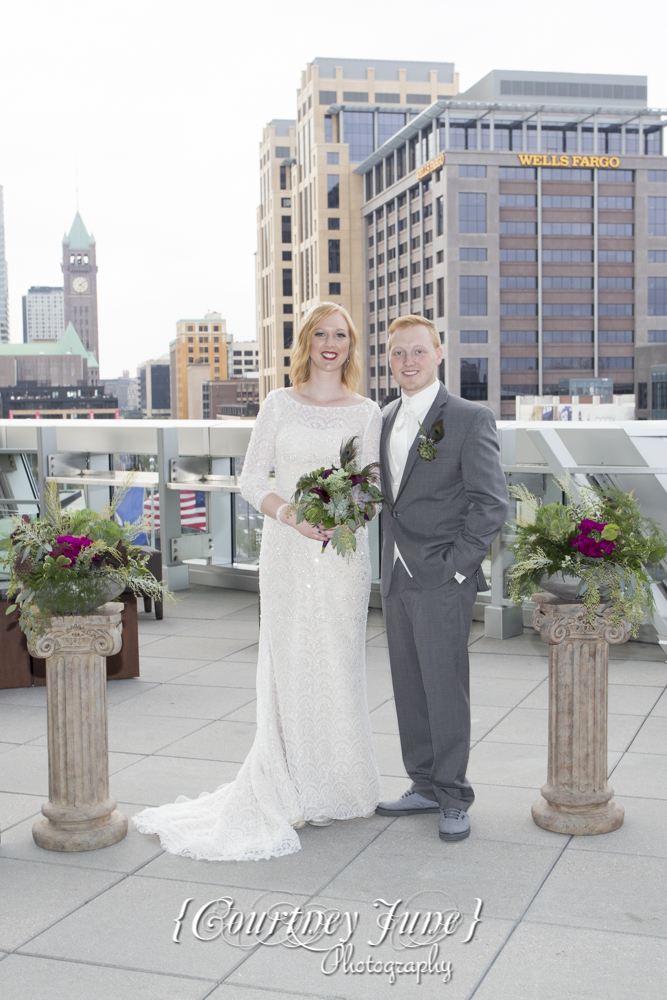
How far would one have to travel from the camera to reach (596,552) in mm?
4387

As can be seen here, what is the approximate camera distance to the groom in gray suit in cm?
425

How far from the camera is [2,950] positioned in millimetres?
3303

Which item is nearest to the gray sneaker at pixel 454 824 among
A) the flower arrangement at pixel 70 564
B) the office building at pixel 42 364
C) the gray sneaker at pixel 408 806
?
the gray sneaker at pixel 408 806

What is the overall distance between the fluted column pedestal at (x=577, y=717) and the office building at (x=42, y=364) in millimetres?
188335

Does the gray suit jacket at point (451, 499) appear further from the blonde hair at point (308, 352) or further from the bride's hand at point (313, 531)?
the blonde hair at point (308, 352)

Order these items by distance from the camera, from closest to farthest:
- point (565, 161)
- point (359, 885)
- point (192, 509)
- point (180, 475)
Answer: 1. point (359, 885)
2. point (180, 475)
3. point (192, 509)
4. point (565, 161)

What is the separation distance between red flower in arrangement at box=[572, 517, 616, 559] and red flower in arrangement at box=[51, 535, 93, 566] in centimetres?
216

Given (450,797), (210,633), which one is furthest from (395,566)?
(210,633)

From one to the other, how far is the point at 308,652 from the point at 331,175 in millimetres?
128052

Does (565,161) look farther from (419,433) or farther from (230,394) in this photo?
(419,433)

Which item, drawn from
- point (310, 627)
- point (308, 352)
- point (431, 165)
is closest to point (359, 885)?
point (310, 627)

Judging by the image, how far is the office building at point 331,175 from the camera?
126 m

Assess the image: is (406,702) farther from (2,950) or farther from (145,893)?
(2,950)

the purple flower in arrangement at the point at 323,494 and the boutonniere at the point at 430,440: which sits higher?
the boutonniere at the point at 430,440
